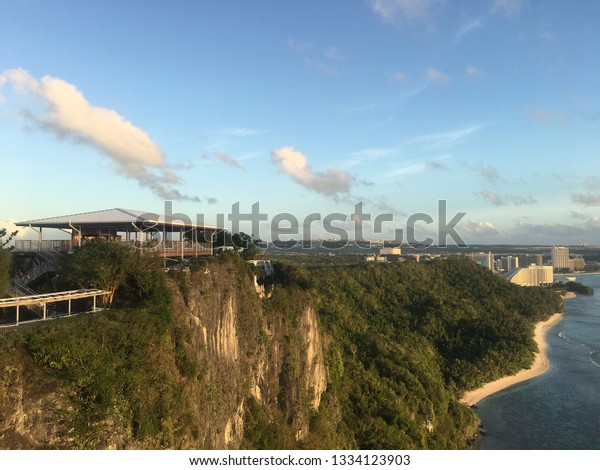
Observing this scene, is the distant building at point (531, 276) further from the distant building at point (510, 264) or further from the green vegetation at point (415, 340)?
the green vegetation at point (415, 340)

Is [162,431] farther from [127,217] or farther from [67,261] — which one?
[127,217]

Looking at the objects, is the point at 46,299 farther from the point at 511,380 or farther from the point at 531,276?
the point at 531,276

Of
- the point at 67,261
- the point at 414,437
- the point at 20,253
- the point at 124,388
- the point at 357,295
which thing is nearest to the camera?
the point at 124,388

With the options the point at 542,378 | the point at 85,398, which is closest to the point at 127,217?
the point at 85,398

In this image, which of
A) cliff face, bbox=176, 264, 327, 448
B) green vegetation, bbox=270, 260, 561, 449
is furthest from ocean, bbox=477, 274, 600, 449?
cliff face, bbox=176, 264, 327, 448

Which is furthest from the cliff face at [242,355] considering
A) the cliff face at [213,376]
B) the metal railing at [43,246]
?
the metal railing at [43,246]

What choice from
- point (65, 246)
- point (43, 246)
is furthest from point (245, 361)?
point (43, 246)
